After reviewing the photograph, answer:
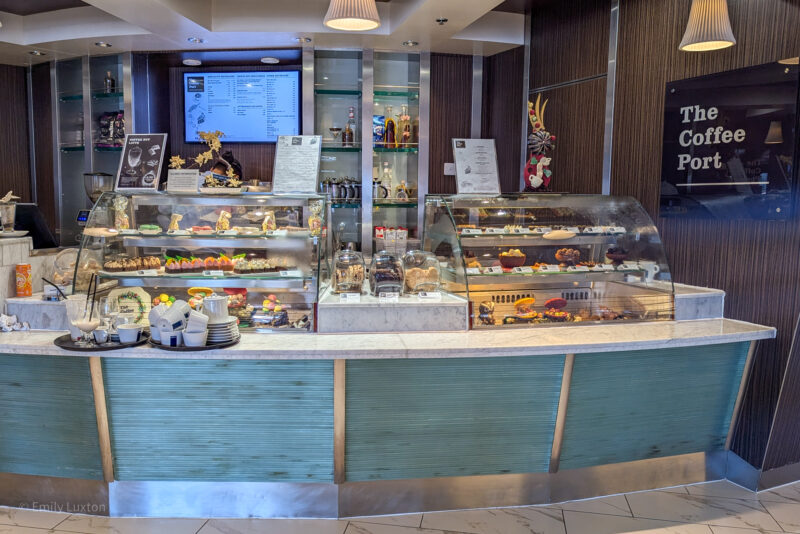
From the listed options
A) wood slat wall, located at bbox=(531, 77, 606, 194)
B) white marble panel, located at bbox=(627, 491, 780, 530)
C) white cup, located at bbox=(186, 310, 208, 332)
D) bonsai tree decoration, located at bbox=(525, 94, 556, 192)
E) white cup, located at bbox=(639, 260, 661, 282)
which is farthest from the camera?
→ wood slat wall, located at bbox=(531, 77, 606, 194)

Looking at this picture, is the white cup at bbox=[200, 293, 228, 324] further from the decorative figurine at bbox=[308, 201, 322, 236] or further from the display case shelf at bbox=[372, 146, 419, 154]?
the display case shelf at bbox=[372, 146, 419, 154]

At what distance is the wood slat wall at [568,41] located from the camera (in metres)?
4.47

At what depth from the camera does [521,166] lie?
550cm

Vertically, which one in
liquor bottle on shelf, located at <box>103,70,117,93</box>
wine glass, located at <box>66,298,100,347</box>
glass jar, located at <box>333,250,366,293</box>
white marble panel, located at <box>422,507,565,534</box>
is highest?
liquor bottle on shelf, located at <box>103,70,117,93</box>

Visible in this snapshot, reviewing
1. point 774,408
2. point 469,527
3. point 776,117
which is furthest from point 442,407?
point 776,117

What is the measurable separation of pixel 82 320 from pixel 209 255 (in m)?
0.72

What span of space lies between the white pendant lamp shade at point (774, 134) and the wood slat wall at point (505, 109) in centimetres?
251

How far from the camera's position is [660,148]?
154 inches

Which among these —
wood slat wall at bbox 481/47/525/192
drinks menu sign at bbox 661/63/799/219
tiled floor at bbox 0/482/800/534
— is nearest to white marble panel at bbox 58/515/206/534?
tiled floor at bbox 0/482/800/534

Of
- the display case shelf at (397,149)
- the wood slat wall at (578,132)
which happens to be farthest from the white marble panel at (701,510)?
→ the display case shelf at (397,149)

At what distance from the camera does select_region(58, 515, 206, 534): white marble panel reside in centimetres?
289

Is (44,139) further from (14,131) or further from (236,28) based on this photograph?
(236,28)

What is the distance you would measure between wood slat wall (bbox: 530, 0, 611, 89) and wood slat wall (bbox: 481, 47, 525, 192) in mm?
297

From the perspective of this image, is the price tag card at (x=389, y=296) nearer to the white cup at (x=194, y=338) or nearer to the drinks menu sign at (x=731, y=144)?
the white cup at (x=194, y=338)
